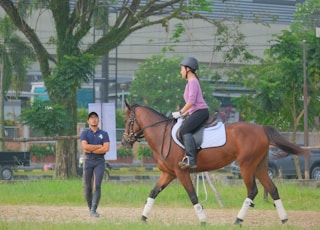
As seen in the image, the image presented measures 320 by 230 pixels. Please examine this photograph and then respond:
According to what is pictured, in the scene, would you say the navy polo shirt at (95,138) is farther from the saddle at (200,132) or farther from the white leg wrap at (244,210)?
the white leg wrap at (244,210)

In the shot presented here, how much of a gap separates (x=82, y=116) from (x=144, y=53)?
19.0m

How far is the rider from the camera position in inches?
558

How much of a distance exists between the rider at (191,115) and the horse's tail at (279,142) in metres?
1.08

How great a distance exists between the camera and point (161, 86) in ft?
220

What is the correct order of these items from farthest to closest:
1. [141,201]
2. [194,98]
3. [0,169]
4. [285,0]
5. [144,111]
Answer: [285,0]
[0,169]
[141,201]
[144,111]
[194,98]

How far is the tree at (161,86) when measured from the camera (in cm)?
6606

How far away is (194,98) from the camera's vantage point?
14.2 metres

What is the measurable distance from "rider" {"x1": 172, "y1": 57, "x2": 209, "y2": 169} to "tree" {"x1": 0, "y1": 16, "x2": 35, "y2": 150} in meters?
25.8

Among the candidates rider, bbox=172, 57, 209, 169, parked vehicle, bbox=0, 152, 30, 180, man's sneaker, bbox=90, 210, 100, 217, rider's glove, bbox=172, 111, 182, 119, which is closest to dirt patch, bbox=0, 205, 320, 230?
man's sneaker, bbox=90, 210, 100, 217

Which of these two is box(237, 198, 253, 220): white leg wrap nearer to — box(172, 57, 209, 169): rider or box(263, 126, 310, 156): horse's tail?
box(172, 57, 209, 169): rider

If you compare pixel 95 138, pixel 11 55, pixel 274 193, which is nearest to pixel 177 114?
pixel 274 193

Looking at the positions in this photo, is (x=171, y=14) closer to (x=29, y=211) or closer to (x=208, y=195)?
(x=208, y=195)

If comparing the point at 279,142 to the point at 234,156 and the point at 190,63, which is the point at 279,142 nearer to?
the point at 234,156

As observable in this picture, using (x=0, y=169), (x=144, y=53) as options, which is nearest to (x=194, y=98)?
(x=0, y=169)
